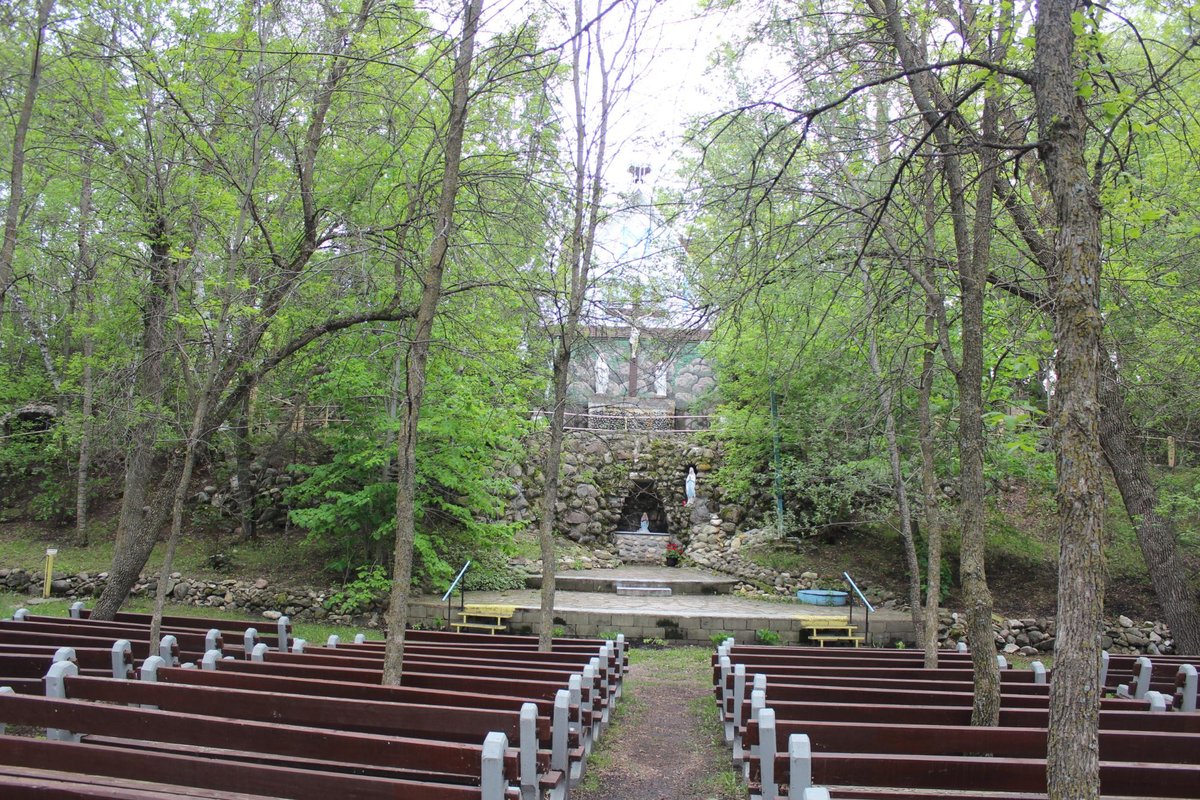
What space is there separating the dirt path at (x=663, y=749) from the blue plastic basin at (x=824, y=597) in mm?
5393

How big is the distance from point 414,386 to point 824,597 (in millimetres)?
11201

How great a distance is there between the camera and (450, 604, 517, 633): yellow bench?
11.5 meters

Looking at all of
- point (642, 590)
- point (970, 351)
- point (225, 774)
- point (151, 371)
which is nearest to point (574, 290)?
point (970, 351)

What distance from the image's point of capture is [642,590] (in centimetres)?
1414

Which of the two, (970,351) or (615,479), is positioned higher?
(970,351)

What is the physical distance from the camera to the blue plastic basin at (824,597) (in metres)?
13.7

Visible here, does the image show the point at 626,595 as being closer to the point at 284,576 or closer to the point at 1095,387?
the point at 284,576

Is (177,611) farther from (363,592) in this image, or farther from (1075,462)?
(1075,462)

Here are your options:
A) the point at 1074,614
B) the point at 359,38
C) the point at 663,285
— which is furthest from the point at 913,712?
the point at 359,38

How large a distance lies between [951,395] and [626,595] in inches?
260

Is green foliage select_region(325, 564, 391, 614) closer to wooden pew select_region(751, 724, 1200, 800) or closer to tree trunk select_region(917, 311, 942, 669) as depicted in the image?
tree trunk select_region(917, 311, 942, 669)

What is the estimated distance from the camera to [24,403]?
52.7 ft

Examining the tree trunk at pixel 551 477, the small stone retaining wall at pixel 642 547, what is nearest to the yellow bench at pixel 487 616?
the tree trunk at pixel 551 477

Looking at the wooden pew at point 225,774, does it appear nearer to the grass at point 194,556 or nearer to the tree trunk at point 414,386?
the tree trunk at point 414,386
